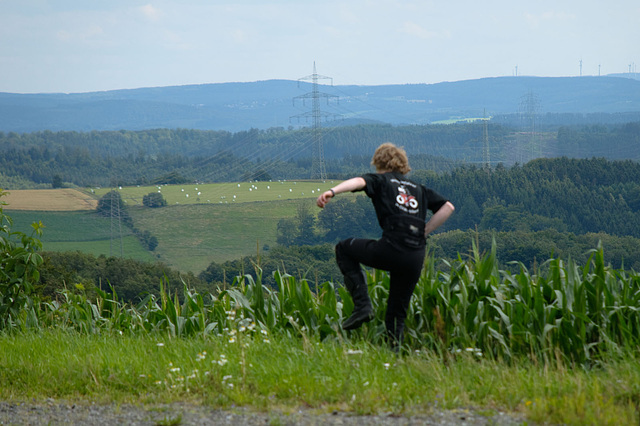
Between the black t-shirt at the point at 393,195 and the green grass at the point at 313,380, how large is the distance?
3.15ft

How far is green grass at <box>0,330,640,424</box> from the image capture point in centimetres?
347

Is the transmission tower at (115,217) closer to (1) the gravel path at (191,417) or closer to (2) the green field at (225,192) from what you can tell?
(2) the green field at (225,192)

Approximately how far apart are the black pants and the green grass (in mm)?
274

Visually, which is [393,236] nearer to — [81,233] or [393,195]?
[393,195]

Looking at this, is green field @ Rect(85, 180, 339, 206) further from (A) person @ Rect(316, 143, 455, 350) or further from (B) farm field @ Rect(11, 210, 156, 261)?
(A) person @ Rect(316, 143, 455, 350)

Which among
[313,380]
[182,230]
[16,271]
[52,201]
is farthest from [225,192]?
[313,380]

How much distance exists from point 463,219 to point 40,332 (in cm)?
8292

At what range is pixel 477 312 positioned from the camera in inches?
200

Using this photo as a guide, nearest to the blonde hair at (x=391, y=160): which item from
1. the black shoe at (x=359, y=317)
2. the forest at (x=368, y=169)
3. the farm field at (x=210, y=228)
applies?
the black shoe at (x=359, y=317)

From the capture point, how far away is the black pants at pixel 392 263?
4449 mm

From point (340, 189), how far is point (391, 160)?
641 millimetres

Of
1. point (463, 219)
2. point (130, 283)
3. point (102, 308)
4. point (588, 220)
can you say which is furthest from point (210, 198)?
point (102, 308)

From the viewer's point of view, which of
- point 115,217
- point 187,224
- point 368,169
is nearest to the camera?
point 115,217

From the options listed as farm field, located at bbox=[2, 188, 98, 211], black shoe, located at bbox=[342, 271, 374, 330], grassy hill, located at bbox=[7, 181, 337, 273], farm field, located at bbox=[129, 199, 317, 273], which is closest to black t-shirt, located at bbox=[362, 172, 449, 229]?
black shoe, located at bbox=[342, 271, 374, 330]
